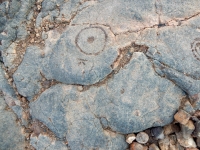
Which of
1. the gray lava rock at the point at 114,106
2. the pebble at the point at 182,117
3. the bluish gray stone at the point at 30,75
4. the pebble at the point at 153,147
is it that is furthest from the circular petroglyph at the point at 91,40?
the pebble at the point at 153,147

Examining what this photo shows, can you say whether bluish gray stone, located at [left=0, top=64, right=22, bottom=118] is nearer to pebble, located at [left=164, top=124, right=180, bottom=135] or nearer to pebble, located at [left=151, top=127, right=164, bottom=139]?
pebble, located at [left=151, top=127, right=164, bottom=139]

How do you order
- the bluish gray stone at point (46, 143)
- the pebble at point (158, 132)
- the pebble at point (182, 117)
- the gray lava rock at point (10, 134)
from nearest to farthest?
the pebble at point (182, 117), the pebble at point (158, 132), the bluish gray stone at point (46, 143), the gray lava rock at point (10, 134)

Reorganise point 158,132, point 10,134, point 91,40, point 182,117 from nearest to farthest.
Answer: point 182,117, point 158,132, point 91,40, point 10,134

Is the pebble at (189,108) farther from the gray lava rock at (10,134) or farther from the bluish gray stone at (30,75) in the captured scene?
the gray lava rock at (10,134)

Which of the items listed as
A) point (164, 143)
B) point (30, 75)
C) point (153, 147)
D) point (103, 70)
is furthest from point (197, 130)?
point (30, 75)

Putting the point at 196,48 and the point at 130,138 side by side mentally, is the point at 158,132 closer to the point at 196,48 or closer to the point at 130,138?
the point at 130,138

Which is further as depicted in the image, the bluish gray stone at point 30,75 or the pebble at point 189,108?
the bluish gray stone at point 30,75

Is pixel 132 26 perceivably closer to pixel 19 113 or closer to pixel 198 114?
pixel 198 114
